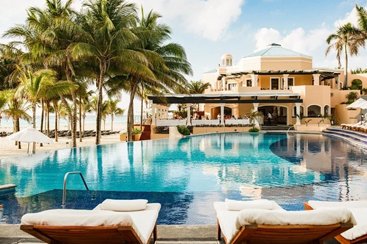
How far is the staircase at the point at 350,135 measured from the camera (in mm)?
21886

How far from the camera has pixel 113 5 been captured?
23438 millimetres

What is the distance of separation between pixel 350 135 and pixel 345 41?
17933 millimetres

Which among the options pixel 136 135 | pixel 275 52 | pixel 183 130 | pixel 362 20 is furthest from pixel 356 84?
pixel 136 135

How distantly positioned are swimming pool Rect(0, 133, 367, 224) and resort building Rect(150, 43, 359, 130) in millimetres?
16897

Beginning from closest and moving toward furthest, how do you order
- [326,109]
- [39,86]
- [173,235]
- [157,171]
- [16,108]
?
[173,235] → [157,171] → [39,86] → [16,108] → [326,109]

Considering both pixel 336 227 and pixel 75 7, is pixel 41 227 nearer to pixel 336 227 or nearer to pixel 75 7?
pixel 336 227

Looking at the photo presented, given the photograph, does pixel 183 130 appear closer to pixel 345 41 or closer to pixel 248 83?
pixel 248 83

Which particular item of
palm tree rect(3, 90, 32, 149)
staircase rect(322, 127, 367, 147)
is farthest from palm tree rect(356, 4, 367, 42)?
palm tree rect(3, 90, 32, 149)

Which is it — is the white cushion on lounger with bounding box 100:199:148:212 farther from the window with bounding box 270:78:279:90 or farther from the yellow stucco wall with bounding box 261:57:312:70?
the yellow stucco wall with bounding box 261:57:312:70

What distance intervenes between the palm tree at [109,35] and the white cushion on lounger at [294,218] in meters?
19.4

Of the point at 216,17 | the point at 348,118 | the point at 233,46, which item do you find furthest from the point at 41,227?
the point at 233,46

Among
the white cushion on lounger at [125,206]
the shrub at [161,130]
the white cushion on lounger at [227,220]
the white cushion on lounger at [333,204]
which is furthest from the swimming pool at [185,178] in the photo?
the shrub at [161,130]

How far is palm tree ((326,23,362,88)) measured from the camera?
37.2 metres

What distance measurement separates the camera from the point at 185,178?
11742 mm
